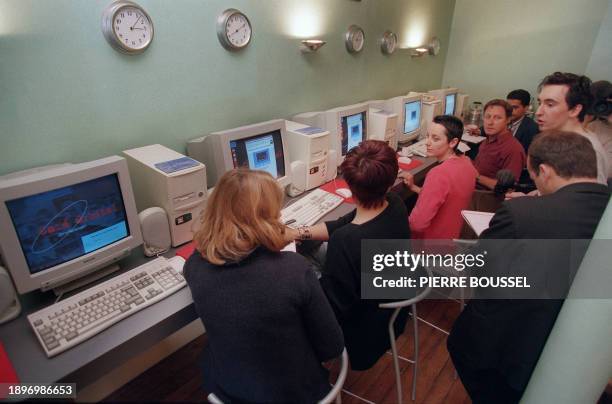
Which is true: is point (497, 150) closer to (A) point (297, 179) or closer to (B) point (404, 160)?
(B) point (404, 160)

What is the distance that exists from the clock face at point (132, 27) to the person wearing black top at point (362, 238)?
117 centimetres

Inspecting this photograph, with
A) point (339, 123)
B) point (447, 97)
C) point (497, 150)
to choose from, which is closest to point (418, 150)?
point (497, 150)

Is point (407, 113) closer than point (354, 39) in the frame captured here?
No

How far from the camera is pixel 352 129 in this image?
2637 millimetres

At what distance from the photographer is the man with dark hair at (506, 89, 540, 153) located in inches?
123

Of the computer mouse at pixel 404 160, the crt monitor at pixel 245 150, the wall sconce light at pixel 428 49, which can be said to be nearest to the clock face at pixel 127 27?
the crt monitor at pixel 245 150

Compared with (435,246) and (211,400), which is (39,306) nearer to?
(211,400)

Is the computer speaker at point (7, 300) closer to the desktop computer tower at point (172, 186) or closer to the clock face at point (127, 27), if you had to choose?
the desktop computer tower at point (172, 186)

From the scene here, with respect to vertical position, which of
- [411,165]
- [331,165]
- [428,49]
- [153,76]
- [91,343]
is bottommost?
[91,343]

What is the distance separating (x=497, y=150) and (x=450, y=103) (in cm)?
174

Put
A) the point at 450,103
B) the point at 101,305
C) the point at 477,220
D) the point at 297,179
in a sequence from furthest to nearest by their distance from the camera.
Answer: the point at 450,103, the point at 297,179, the point at 477,220, the point at 101,305

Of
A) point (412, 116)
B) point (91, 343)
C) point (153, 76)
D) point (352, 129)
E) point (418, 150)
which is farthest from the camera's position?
point (412, 116)

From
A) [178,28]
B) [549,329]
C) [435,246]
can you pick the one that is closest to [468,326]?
[549,329]

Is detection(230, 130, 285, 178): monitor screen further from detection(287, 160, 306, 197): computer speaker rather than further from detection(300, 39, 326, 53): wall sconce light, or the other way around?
detection(300, 39, 326, 53): wall sconce light
